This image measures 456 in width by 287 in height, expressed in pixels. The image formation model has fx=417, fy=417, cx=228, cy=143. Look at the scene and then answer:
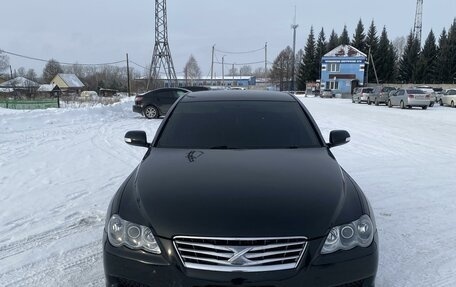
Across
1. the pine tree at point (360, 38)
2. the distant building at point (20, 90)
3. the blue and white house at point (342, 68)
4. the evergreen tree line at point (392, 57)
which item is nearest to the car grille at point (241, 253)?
the distant building at point (20, 90)

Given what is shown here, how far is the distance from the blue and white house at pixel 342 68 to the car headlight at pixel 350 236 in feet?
237

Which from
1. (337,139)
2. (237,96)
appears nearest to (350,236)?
(337,139)

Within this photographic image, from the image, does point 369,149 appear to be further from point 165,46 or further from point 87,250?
point 165,46

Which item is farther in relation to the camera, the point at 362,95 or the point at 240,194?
the point at 362,95

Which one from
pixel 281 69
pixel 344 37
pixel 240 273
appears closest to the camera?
pixel 240 273

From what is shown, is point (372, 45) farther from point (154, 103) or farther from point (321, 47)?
point (154, 103)

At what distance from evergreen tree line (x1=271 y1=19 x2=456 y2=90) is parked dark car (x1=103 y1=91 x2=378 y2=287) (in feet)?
255

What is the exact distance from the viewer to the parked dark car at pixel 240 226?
237 centimetres

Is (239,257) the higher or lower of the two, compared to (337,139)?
lower

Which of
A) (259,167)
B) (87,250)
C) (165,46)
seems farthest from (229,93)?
(165,46)

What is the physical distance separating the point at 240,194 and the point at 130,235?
744 millimetres

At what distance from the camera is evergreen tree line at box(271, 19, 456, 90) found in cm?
7250

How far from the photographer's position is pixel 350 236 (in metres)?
2.60

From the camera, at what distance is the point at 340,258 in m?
2.49
